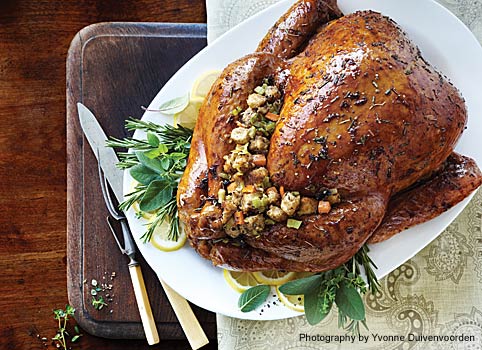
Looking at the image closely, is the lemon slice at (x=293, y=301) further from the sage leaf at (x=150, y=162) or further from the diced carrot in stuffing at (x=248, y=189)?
the sage leaf at (x=150, y=162)

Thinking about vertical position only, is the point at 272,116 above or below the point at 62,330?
above

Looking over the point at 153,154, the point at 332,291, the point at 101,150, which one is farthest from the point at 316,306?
the point at 101,150

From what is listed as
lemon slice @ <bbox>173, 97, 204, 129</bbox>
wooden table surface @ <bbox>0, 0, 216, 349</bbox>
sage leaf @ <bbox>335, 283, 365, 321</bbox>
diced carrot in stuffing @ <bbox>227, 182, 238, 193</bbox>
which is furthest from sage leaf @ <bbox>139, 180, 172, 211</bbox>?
sage leaf @ <bbox>335, 283, 365, 321</bbox>

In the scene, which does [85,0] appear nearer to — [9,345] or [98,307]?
[98,307]

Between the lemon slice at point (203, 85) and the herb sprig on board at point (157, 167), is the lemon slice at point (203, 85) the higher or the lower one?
the higher one

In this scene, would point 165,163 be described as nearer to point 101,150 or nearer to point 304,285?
point 101,150

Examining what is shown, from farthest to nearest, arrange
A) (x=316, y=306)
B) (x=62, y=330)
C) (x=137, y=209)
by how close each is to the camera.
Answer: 1. (x=62, y=330)
2. (x=137, y=209)
3. (x=316, y=306)

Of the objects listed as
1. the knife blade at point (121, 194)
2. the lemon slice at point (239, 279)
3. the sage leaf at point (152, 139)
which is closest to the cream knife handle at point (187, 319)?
the knife blade at point (121, 194)
